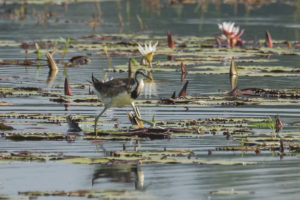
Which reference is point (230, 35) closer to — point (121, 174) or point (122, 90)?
point (122, 90)

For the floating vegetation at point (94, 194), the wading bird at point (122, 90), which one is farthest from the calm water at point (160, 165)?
the wading bird at point (122, 90)

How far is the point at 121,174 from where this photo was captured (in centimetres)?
709

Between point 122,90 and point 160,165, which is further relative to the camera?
point 122,90

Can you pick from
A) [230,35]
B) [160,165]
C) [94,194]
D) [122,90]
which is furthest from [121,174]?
[230,35]

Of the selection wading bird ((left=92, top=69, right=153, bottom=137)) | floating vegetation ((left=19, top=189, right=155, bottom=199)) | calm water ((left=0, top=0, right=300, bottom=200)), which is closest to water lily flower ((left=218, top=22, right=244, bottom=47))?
calm water ((left=0, top=0, right=300, bottom=200))

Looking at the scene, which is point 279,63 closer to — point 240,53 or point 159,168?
point 240,53

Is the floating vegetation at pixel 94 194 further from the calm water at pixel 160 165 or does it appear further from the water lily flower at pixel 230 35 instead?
the water lily flower at pixel 230 35

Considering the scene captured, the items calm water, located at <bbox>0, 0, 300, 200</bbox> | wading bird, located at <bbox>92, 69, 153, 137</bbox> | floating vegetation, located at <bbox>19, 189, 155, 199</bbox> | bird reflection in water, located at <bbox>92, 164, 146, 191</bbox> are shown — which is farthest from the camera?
wading bird, located at <bbox>92, 69, 153, 137</bbox>

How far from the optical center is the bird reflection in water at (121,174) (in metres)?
6.82

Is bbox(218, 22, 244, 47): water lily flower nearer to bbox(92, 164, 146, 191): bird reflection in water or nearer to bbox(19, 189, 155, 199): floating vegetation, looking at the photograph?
bbox(92, 164, 146, 191): bird reflection in water

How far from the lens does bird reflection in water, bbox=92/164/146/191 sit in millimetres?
6816

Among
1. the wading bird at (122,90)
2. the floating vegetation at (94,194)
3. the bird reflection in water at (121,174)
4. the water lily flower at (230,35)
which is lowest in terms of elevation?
the floating vegetation at (94,194)

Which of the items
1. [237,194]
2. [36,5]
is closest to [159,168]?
[237,194]


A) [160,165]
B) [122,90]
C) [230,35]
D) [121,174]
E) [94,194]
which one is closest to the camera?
[94,194]
